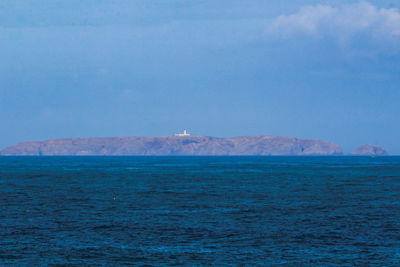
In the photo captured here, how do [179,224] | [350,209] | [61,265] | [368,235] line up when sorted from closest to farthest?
[61,265] → [368,235] → [179,224] → [350,209]

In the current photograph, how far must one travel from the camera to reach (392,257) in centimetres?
3262

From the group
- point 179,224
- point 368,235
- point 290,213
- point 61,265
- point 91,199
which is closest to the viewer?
point 61,265

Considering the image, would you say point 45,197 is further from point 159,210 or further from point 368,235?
point 368,235

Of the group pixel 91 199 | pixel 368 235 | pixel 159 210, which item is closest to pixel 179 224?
pixel 159 210

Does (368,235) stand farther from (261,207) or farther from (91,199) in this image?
(91,199)

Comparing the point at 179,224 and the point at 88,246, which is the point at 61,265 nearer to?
the point at 88,246

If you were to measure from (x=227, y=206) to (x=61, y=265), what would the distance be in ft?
100

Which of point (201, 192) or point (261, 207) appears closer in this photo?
point (261, 207)

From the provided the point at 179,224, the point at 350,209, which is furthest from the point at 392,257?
the point at 350,209

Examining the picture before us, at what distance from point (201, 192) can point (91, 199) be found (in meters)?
17.1

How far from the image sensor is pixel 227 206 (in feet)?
194

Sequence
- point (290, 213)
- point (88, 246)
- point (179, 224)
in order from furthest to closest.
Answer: point (290, 213) < point (179, 224) < point (88, 246)

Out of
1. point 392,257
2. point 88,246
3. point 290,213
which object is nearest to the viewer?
point 392,257

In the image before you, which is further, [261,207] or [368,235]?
[261,207]
